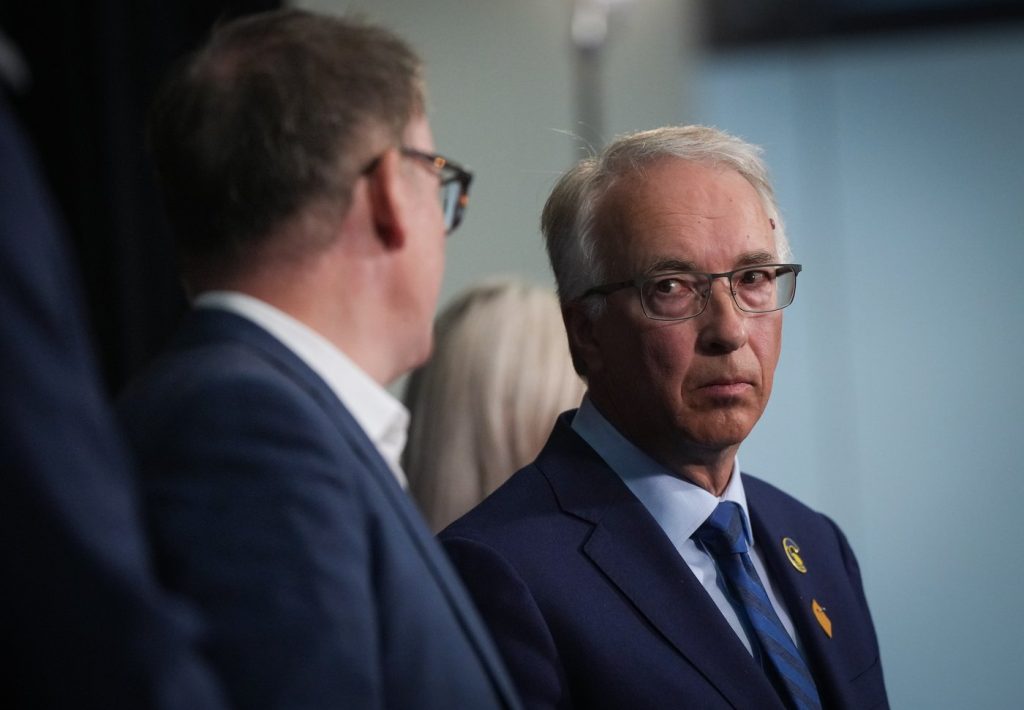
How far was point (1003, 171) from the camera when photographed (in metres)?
5.46

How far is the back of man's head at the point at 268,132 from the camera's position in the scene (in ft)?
3.71

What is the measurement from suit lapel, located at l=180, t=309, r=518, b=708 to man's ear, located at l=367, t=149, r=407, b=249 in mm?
155

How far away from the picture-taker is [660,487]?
1659 millimetres

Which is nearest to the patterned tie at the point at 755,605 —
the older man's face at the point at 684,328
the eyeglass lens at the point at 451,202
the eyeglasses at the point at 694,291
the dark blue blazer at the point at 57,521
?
the older man's face at the point at 684,328

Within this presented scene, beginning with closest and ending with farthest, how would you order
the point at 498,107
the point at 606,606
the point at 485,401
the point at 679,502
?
1. the point at 606,606
2. the point at 679,502
3. the point at 485,401
4. the point at 498,107

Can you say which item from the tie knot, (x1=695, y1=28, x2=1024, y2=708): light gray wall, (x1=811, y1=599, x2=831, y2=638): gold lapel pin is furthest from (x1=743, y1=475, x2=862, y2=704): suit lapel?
(x1=695, y1=28, x2=1024, y2=708): light gray wall

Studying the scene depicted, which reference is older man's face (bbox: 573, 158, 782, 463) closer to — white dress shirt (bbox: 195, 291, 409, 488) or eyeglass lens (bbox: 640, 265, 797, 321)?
eyeglass lens (bbox: 640, 265, 797, 321)

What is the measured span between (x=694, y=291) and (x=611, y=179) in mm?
206

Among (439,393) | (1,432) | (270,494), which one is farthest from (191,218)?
(439,393)

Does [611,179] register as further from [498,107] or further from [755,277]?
[498,107]

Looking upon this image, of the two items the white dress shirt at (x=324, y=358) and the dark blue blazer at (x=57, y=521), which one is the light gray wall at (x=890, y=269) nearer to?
the white dress shirt at (x=324, y=358)

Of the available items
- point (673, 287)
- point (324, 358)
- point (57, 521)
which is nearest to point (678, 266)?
point (673, 287)

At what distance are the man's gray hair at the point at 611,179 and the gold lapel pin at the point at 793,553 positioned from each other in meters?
0.40

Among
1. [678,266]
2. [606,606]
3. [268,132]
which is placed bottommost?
[606,606]
